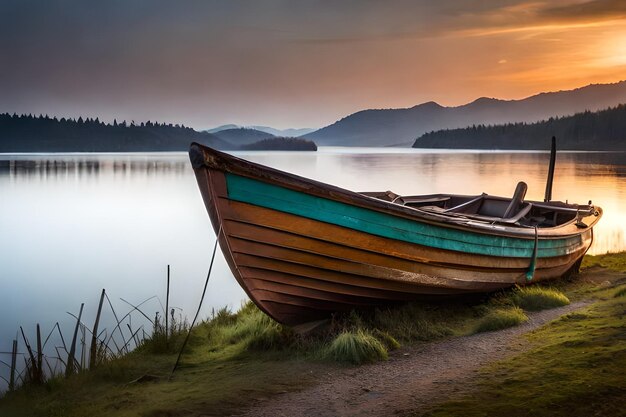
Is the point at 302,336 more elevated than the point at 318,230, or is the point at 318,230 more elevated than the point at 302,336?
the point at 318,230

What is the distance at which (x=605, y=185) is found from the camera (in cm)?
4606

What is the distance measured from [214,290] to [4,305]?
5059 millimetres

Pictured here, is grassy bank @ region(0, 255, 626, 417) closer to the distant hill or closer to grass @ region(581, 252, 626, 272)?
grass @ region(581, 252, 626, 272)

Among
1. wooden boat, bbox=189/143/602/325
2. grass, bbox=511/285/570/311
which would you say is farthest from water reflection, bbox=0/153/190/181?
grass, bbox=511/285/570/311

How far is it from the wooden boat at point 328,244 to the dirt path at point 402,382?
1134 mm

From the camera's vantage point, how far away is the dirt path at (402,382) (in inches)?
217

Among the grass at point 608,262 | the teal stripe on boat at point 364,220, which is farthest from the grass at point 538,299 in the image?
the grass at point 608,262

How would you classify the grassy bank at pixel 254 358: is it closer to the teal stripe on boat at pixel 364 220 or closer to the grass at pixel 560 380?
the grass at pixel 560 380

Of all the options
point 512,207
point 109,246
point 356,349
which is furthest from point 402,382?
point 109,246

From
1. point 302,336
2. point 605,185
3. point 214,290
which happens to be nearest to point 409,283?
point 302,336

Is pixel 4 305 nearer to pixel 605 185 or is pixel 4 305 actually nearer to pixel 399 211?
pixel 399 211

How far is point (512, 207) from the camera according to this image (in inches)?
505

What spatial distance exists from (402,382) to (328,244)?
6.68 ft

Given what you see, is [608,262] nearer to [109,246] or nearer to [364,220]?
[364,220]
